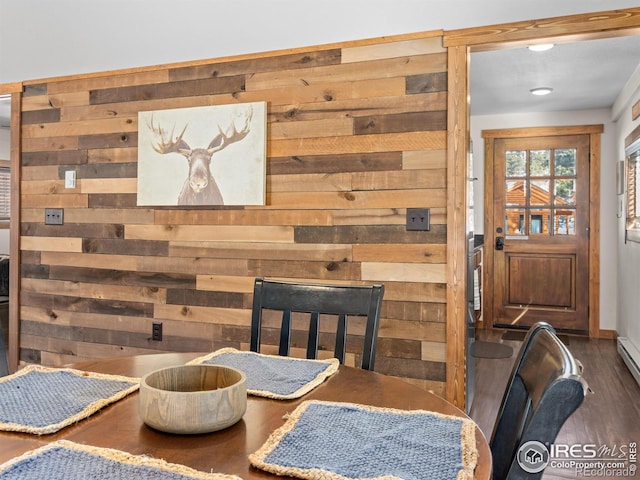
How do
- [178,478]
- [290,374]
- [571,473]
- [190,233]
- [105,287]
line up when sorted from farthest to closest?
[105,287]
[190,233]
[571,473]
[290,374]
[178,478]

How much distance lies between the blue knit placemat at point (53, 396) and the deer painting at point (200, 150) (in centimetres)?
172

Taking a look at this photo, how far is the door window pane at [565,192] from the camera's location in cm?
537

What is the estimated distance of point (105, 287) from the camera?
328 centimetres

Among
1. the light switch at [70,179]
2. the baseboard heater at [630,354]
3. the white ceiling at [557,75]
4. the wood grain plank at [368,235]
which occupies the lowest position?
the baseboard heater at [630,354]

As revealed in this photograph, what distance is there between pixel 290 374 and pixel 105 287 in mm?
2306

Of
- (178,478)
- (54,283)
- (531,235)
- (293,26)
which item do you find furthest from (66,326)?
(531,235)

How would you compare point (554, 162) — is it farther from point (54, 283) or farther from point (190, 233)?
point (54, 283)

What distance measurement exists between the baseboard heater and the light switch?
411cm

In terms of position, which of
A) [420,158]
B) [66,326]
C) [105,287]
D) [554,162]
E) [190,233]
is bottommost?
[66,326]

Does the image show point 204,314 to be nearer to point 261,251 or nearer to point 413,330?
point 261,251

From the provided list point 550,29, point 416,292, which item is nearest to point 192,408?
point 416,292

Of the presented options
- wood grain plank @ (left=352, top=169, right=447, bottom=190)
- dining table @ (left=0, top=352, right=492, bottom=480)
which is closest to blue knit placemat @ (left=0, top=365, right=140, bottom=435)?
dining table @ (left=0, top=352, right=492, bottom=480)

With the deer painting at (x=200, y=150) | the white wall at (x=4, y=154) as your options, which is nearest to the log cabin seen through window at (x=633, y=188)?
the deer painting at (x=200, y=150)

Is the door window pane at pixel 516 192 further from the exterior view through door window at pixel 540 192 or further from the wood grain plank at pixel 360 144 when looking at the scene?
the wood grain plank at pixel 360 144
